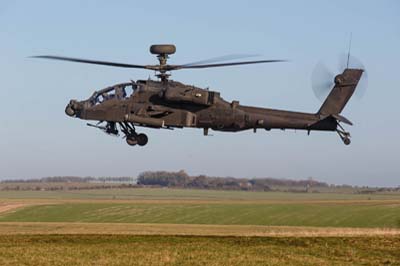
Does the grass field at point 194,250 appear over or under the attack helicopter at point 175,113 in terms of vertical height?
under

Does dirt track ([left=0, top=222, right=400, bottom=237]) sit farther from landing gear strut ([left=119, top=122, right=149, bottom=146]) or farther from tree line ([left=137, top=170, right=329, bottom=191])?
tree line ([left=137, top=170, right=329, bottom=191])

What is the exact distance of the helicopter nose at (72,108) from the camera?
107 ft

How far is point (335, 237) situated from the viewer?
31.6 m

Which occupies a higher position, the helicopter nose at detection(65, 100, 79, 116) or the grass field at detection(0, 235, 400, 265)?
the helicopter nose at detection(65, 100, 79, 116)

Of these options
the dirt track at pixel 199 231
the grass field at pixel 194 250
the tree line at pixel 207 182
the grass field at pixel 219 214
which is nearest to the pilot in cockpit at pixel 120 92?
the grass field at pixel 194 250

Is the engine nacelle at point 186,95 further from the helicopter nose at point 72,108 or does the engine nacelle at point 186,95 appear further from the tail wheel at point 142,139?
the helicopter nose at point 72,108

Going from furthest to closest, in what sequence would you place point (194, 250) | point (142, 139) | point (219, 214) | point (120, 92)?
1. point (219, 214)
2. point (142, 139)
3. point (120, 92)
4. point (194, 250)

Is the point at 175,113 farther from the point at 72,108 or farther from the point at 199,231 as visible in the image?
the point at 199,231

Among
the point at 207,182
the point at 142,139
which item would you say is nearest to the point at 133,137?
the point at 142,139

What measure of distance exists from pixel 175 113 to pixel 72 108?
14.6 feet

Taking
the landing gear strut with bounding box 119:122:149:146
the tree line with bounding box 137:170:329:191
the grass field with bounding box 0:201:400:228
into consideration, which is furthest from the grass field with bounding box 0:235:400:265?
the tree line with bounding box 137:170:329:191

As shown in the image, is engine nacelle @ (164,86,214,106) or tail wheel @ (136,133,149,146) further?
tail wheel @ (136,133,149,146)

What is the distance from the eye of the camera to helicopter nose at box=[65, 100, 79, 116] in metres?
32.5

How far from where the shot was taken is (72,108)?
3250 cm
